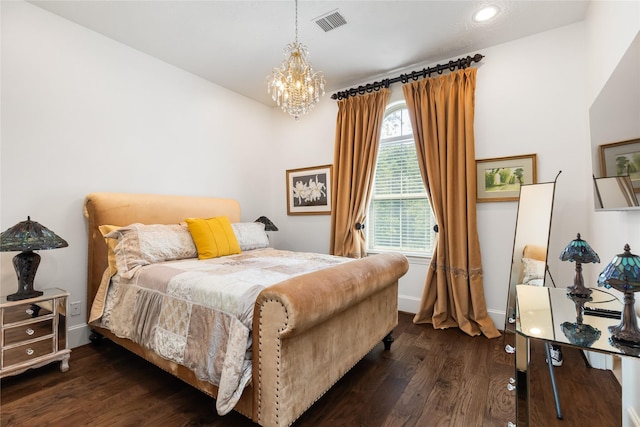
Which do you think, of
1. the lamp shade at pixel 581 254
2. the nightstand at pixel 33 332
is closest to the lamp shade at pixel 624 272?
the lamp shade at pixel 581 254

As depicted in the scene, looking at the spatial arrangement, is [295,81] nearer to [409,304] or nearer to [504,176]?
[504,176]

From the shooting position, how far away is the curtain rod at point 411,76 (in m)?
2.93

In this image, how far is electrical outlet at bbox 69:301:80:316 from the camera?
2.53 m

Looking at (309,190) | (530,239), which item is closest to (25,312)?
(309,190)

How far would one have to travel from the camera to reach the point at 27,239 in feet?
6.31

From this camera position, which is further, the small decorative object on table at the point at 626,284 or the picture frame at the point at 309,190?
the picture frame at the point at 309,190

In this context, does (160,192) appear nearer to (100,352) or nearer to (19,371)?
(100,352)

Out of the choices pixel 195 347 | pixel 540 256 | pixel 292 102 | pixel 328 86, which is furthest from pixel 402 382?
Answer: pixel 328 86

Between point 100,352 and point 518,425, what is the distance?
299 cm

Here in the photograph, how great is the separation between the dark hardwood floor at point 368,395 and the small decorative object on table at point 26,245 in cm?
64

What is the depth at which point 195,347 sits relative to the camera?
5.26 ft

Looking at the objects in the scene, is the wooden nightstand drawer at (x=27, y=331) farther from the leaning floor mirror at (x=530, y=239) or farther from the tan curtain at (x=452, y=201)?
the leaning floor mirror at (x=530, y=239)

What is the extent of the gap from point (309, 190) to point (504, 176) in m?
2.36

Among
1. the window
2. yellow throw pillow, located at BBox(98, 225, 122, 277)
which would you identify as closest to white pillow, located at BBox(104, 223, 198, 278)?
yellow throw pillow, located at BBox(98, 225, 122, 277)
